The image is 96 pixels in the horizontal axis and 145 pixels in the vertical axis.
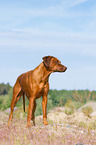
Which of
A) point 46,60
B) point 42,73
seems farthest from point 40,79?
Result: point 46,60

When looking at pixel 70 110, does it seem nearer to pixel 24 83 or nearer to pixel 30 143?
pixel 24 83

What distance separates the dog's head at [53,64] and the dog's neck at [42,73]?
0.11 m

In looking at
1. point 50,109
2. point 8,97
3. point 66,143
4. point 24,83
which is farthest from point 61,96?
point 66,143

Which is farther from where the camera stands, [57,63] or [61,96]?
[61,96]

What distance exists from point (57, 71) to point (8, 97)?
26.2 feet

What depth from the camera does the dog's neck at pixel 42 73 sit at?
640 centimetres

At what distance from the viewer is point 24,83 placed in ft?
22.5

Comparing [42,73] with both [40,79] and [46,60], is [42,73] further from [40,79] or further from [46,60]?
[46,60]

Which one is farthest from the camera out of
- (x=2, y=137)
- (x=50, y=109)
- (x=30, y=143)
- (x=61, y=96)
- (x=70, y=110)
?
(x=61, y=96)

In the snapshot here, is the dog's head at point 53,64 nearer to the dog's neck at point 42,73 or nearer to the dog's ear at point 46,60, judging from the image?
the dog's ear at point 46,60

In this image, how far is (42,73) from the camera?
6.45 m

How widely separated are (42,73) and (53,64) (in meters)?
0.39

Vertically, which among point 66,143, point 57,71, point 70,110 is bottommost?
point 66,143

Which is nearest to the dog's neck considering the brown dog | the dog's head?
the brown dog
